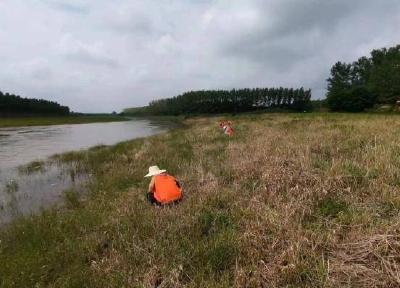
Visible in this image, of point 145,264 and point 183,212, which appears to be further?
point 183,212

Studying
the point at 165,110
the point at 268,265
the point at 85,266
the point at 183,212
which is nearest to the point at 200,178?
the point at 183,212

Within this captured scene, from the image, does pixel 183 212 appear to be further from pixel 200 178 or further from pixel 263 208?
pixel 200 178

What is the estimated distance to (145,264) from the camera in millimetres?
5645


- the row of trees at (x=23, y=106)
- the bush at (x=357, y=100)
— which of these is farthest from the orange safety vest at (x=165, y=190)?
the row of trees at (x=23, y=106)

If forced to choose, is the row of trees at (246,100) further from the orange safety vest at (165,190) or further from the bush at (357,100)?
the orange safety vest at (165,190)

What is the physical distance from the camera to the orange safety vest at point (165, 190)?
333 inches

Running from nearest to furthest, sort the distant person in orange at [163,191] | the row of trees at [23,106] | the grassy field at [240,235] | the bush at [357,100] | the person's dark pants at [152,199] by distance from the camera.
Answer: the grassy field at [240,235] → the distant person in orange at [163,191] → the person's dark pants at [152,199] → the bush at [357,100] → the row of trees at [23,106]

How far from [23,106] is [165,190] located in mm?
133272

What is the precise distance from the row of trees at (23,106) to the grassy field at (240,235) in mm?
124463

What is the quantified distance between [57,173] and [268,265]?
15.5 metres

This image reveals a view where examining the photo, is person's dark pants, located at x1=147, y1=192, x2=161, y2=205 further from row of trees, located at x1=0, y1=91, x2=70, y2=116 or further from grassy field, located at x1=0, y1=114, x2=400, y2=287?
row of trees, located at x1=0, y1=91, x2=70, y2=116

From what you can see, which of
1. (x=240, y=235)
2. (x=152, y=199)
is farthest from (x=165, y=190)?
(x=240, y=235)

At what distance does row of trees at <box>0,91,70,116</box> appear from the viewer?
117m

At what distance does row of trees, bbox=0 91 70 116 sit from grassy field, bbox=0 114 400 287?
408ft
